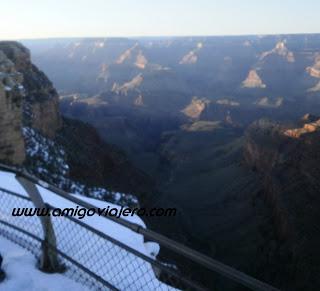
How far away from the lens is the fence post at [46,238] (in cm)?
602

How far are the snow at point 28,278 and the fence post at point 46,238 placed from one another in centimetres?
13

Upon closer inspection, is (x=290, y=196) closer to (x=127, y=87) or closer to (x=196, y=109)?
(x=196, y=109)

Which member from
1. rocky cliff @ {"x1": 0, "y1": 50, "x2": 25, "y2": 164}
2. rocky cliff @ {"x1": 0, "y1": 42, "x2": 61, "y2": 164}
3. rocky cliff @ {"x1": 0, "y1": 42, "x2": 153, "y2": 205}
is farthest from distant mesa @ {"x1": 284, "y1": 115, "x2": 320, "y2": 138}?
rocky cliff @ {"x1": 0, "y1": 50, "x2": 25, "y2": 164}

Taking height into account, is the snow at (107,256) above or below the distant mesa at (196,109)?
above

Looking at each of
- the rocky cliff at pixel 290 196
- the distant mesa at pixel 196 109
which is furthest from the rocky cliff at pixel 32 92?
the distant mesa at pixel 196 109

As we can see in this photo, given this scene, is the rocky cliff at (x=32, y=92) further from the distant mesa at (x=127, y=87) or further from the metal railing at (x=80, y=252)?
the distant mesa at (x=127, y=87)

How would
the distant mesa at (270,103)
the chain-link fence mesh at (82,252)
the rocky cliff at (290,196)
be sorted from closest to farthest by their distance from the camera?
the chain-link fence mesh at (82,252) → the rocky cliff at (290,196) → the distant mesa at (270,103)

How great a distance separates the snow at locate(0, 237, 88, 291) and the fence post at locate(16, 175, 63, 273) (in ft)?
0.43

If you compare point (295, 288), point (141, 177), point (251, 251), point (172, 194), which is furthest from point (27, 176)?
point (172, 194)

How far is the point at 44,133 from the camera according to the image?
4000 centimetres

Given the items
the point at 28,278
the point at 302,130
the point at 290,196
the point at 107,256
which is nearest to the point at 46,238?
the point at 28,278

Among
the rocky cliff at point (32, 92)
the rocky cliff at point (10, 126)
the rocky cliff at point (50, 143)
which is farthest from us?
the rocky cliff at point (32, 92)

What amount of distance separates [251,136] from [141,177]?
56.1ft

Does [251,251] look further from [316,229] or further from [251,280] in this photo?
[251,280]
